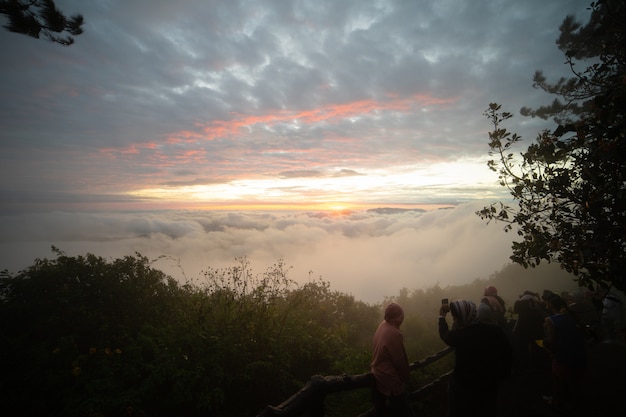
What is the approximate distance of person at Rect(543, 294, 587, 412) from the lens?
5.11m

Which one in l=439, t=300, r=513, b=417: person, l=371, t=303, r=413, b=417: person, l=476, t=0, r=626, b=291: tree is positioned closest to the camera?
l=476, t=0, r=626, b=291: tree

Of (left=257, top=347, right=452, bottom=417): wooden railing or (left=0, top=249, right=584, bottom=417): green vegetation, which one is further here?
(left=0, top=249, right=584, bottom=417): green vegetation

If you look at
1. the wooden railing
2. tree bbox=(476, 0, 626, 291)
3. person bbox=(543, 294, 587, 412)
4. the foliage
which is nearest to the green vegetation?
the foliage

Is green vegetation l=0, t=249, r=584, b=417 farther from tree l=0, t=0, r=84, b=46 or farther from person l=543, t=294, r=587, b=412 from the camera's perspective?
tree l=0, t=0, r=84, b=46

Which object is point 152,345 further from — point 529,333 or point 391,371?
point 529,333

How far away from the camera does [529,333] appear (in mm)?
7176

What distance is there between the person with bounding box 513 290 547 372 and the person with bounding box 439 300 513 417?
413cm

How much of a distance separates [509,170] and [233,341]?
19.9 feet

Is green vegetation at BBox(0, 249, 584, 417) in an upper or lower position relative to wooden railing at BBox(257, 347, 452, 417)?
lower

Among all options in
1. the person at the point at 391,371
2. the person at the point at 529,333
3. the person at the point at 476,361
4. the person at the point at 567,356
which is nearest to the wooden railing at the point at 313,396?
the person at the point at 391,371

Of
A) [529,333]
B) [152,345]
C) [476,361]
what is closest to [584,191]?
[476,361]

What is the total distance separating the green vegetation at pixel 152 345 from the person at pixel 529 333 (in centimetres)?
188

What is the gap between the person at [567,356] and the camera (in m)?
5.11

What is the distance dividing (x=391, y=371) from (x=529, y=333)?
544 cm
